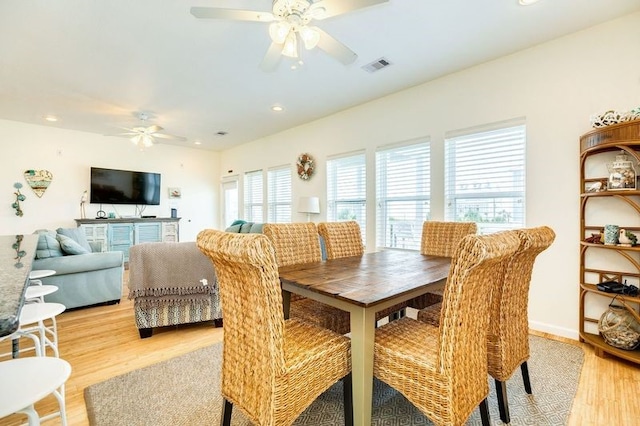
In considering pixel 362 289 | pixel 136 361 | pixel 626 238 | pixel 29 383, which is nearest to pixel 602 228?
pixel 626 238

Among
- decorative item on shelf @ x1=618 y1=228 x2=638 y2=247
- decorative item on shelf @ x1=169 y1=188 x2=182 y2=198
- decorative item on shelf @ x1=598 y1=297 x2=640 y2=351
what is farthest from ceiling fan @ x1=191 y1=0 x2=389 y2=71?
decorative item on shelf @ x1=169 y1=188 x2=182 y2=198

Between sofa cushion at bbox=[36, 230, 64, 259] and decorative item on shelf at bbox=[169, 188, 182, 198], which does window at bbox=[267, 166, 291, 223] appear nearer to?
decorative item on shelf at bbox=[169, 188, 182, 198]

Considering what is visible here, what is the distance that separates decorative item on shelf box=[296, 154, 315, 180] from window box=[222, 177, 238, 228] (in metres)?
2.45

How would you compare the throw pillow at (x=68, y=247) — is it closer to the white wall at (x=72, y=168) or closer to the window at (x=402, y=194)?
the white wall at (x=72, y=168)

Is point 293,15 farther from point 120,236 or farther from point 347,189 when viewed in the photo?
point 120,236

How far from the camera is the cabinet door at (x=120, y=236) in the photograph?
18.8 feet

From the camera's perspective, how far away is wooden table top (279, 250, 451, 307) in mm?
1307

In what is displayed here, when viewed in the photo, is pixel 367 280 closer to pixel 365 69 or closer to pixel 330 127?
pixel 365 69

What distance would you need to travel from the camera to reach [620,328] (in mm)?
2172

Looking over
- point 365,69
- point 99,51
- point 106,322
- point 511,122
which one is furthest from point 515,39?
point 106,322

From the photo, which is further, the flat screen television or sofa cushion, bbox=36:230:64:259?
the flat screen television

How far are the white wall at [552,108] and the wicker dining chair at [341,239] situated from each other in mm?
1384

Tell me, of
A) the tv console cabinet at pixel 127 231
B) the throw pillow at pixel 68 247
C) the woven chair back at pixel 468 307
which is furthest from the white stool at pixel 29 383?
the tv console cabinet at pixel 127 231

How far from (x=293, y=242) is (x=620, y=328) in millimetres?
2439
